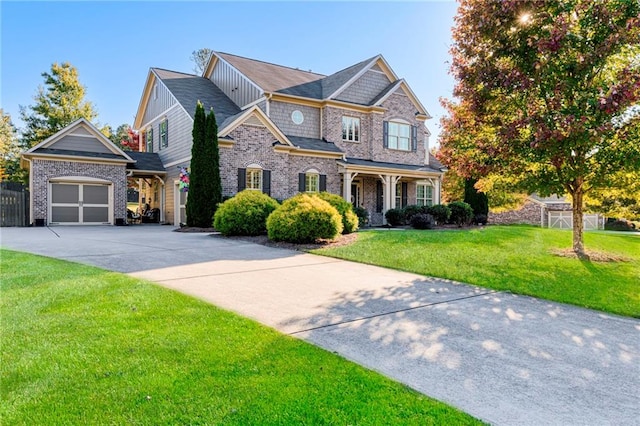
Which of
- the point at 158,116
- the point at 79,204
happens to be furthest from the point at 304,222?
the point at 158,116

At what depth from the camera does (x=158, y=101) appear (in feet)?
77.5

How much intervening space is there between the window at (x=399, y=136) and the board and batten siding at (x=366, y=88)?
6.71 feet

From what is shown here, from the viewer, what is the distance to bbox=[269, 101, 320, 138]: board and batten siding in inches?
821

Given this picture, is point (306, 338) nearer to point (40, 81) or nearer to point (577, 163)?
point (577, 163)

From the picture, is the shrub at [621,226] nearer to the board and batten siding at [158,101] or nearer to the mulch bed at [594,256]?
the mulch bed at [594,256]

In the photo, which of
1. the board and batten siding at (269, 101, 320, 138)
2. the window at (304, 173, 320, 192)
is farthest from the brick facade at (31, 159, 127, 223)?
the window at (304, 173, 320, 192)

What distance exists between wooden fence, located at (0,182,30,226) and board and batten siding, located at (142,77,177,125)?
26.5 feet

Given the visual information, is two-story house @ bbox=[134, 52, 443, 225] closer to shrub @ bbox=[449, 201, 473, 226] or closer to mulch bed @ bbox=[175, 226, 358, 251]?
shrub @ bbox=[449, 201, 473, 226]

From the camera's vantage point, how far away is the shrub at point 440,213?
66.4 feet

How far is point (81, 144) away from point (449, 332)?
2032 cm

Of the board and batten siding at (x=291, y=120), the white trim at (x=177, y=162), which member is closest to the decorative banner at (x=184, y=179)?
the white trim at (x=177, y=162)

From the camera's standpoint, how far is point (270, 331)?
13.5 ft

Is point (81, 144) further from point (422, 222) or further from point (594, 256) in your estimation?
point (594, 256)

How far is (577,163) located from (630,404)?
311 inches
